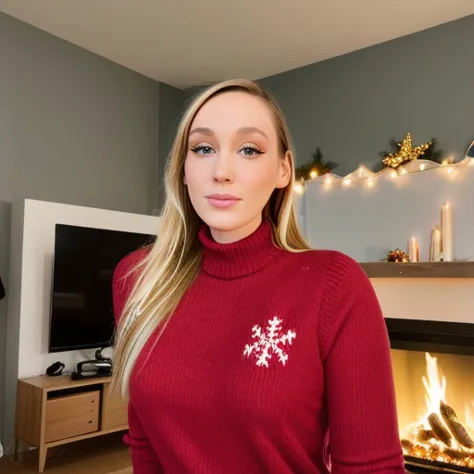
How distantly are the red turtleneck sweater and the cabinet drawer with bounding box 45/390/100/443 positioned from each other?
7.06ft

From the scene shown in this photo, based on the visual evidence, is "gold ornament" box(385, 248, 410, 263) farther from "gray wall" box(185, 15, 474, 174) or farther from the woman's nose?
the woman's nose

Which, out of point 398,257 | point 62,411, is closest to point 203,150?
point 398,257

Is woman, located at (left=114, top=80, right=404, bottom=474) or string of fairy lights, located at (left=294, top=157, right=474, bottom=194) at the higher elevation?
string of fairy lights, located at (left=294, top=157, right=474, bottom=194)

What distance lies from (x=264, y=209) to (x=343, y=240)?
2.36 m

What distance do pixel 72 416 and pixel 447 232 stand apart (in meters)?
2.21

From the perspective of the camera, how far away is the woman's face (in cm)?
89

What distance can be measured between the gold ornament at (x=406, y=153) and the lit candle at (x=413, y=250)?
0.46 meters

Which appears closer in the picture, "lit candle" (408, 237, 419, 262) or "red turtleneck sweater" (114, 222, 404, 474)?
"red turtleneck sweater" (114, 222, 404, 474)

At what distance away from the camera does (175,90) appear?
4.25 m

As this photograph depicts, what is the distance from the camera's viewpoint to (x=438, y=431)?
2531mm

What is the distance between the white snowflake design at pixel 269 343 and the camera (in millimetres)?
784

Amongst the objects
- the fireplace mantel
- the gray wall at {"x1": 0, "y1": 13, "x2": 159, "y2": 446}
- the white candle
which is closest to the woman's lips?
the fireplace mantel

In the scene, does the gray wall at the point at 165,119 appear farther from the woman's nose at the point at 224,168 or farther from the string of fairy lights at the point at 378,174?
the woman's nose at the point at 224,168

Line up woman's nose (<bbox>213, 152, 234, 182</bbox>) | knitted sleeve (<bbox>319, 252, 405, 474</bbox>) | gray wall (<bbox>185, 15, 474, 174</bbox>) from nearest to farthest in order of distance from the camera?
knitted sleeve (<bbox>319, 252, 405, 474</bbox>) → woman's nose (<bbox>213, 152, 234, 182</bbox>) → gray wall (<bbox>185, 15, 474, 174</bbox>)
